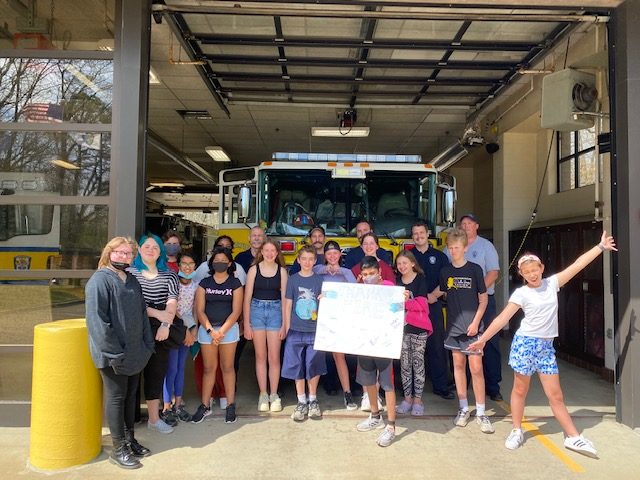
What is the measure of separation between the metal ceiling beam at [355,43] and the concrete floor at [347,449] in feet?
16.3

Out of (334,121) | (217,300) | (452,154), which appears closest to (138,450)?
(217,300)

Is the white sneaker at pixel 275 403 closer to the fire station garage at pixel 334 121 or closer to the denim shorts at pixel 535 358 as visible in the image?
the fire station garage at pixel 334 121

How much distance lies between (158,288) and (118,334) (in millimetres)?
665

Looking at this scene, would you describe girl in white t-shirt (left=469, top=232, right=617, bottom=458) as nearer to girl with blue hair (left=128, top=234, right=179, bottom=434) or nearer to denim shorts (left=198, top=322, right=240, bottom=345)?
denim shorts (left=198, top=322, right=240, bottom=345)

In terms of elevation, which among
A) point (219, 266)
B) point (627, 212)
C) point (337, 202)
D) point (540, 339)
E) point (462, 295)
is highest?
point (337, 202)

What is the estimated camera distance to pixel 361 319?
450 cm

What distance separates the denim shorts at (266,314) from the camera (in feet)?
16.6

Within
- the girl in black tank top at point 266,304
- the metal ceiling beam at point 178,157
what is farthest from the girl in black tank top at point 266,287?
the metal ceiling beam at point 178,157

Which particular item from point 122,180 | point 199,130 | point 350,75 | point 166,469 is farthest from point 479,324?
point 199,130

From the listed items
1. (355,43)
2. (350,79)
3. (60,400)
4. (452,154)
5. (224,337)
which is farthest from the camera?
(452,154)

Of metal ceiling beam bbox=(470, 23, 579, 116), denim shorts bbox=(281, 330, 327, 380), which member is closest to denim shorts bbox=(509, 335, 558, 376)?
denim shorts bbox=(281, 330, 327, 380)

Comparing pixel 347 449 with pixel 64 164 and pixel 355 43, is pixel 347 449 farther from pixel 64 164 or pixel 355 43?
pixel 355 43

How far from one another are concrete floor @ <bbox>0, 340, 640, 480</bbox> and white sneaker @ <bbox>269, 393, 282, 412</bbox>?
0.06m

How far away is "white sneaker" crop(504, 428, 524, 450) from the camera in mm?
4344
